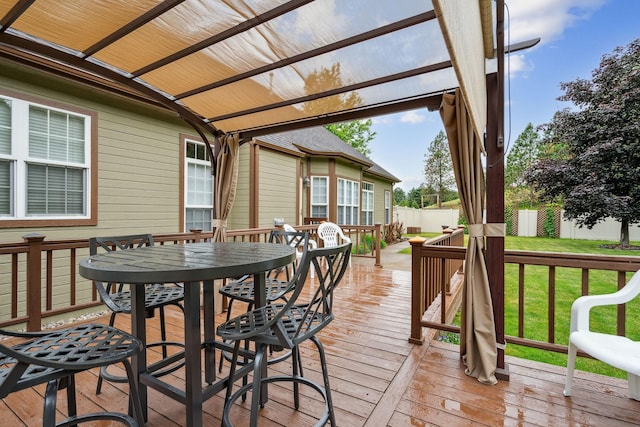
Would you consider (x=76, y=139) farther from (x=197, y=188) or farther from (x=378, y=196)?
(x=378, y=196)

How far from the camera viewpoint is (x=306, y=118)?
148 inches

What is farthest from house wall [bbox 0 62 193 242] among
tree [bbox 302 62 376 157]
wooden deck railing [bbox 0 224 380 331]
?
tree [bbox 302 62 376 157]

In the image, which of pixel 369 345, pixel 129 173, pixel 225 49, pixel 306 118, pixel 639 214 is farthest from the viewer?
pixel 639 214

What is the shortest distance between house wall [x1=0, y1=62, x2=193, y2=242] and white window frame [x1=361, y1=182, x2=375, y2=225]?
832 centimetres

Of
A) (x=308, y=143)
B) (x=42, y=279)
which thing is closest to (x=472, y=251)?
(x=42, y=279)

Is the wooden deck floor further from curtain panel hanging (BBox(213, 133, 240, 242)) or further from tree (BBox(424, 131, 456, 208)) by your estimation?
tree (BBox(424, 131, 456, 208))

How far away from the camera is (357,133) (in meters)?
19.8

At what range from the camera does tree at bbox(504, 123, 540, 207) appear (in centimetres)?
2180

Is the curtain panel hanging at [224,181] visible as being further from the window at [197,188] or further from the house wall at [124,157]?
the window at [197,188]

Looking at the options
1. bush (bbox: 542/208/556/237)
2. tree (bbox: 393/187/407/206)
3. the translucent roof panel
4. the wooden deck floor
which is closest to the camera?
the wooden deck floor

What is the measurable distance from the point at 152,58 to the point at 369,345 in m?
3.40

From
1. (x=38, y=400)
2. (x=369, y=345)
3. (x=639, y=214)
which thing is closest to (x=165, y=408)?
(x=38, y=400)

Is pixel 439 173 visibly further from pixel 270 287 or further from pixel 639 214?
pixel 270 287

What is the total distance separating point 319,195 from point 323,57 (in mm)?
7108
